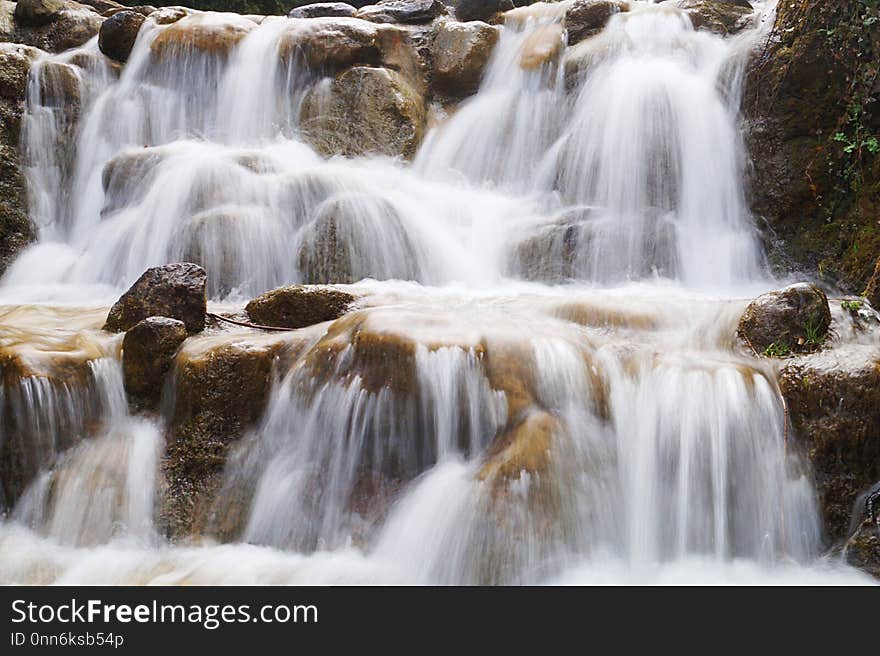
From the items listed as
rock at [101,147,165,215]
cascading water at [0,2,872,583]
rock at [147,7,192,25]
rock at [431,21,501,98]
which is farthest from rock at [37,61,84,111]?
rock at [431,21,501,98]

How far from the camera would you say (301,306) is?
4648 millimetres

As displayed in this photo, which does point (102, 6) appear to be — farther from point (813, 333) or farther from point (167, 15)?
point (813, 333)

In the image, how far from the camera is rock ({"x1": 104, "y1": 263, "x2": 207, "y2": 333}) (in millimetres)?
4523

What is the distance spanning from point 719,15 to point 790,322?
516 cm

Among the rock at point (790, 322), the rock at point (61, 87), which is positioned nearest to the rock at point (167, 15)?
the rock at point (61, 87)

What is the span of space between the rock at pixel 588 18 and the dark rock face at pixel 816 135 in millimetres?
2013

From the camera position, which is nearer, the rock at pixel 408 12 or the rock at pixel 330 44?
the rock at pixel 330 44

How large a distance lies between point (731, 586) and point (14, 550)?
2988 mm

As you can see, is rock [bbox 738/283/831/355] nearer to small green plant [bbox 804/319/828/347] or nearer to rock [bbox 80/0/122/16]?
small green plant [bbox 804/319/828/347]

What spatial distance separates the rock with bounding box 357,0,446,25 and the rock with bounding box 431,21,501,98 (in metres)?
0.77

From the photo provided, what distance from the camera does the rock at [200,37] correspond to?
8.82 metres

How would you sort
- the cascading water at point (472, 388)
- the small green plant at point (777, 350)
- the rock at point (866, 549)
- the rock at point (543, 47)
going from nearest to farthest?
the rock at point (866, 549) → the cascading water at point (472, 388) → the small green plant at point (777, 350) → the rock at point (543, 47)

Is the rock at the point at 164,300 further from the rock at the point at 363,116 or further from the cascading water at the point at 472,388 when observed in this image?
the rock at the point at 363,116

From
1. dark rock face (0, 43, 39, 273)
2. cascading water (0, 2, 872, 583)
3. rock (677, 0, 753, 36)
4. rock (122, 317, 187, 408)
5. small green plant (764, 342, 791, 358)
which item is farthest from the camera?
rock (677, 0, 753, 36)
